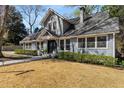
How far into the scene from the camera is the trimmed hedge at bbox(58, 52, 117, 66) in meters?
15.3

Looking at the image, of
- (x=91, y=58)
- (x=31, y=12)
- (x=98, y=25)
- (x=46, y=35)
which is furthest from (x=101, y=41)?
(x=31, y=12)

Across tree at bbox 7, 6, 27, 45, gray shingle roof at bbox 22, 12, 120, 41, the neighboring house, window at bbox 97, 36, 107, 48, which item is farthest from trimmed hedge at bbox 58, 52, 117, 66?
tree at bbox 7, 6, 27, 45

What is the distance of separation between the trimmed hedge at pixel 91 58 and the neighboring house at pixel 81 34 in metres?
1.14

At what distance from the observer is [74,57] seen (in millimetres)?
18531

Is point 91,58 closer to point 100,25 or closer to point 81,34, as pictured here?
point 81,34

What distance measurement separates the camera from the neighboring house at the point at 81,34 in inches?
674

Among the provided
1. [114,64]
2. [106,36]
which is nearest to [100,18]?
[106,36]

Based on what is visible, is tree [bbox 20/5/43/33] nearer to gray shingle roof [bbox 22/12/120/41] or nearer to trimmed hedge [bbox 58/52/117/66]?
gray shingle roof [bbox 22/12/120/41]

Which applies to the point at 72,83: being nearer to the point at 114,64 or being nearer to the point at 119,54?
the point at 114,64

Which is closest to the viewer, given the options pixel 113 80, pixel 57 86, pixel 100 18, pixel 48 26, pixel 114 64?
pixel 57 86

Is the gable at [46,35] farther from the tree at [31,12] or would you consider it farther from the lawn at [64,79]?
the lawn at [64,79]

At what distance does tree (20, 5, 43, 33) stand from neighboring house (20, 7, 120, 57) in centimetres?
827

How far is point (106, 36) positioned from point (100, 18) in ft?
14.4

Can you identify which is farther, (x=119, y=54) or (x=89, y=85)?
(x=119, y=54)
